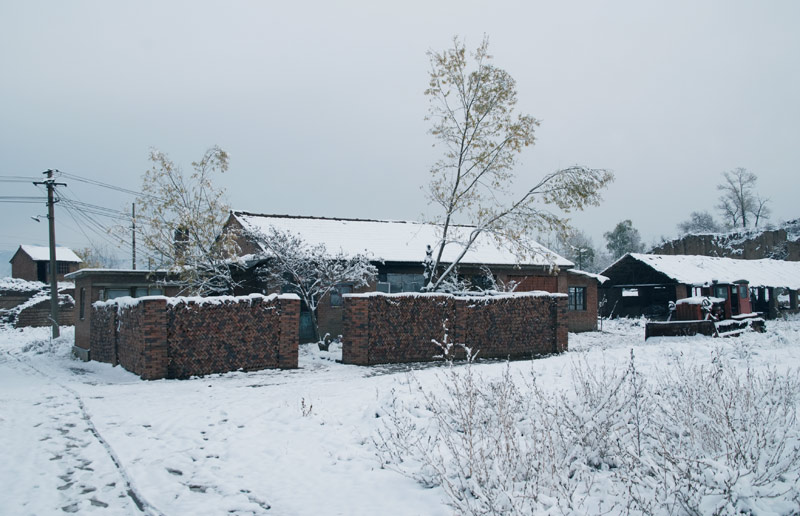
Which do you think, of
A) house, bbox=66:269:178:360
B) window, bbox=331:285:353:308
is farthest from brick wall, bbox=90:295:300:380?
window, bbox=331:285:353:308

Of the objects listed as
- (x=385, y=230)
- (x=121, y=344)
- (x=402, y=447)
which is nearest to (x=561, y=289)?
(x=385, y=230)

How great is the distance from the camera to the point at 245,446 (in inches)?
261

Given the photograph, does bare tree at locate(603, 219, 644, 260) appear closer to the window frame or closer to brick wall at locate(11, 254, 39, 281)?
the window frame

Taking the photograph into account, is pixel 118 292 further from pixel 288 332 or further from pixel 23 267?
pixel 23 267

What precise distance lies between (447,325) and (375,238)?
32.5 feet

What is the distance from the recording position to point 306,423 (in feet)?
24.8

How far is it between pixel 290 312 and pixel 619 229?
6130 centimetres

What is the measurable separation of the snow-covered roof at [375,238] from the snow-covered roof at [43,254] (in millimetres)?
35373

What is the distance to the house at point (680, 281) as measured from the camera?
31781 mm

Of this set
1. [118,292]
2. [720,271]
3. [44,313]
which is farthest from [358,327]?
[44,313]

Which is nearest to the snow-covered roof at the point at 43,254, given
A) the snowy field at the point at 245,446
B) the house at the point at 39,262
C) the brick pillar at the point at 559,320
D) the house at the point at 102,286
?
the house at the point at 39,262

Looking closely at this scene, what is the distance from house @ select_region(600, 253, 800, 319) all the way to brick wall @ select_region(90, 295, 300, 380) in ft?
74.1

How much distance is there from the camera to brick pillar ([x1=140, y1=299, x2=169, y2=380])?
12.0 metres

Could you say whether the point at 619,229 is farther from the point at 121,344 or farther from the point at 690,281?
the point at 121,344
